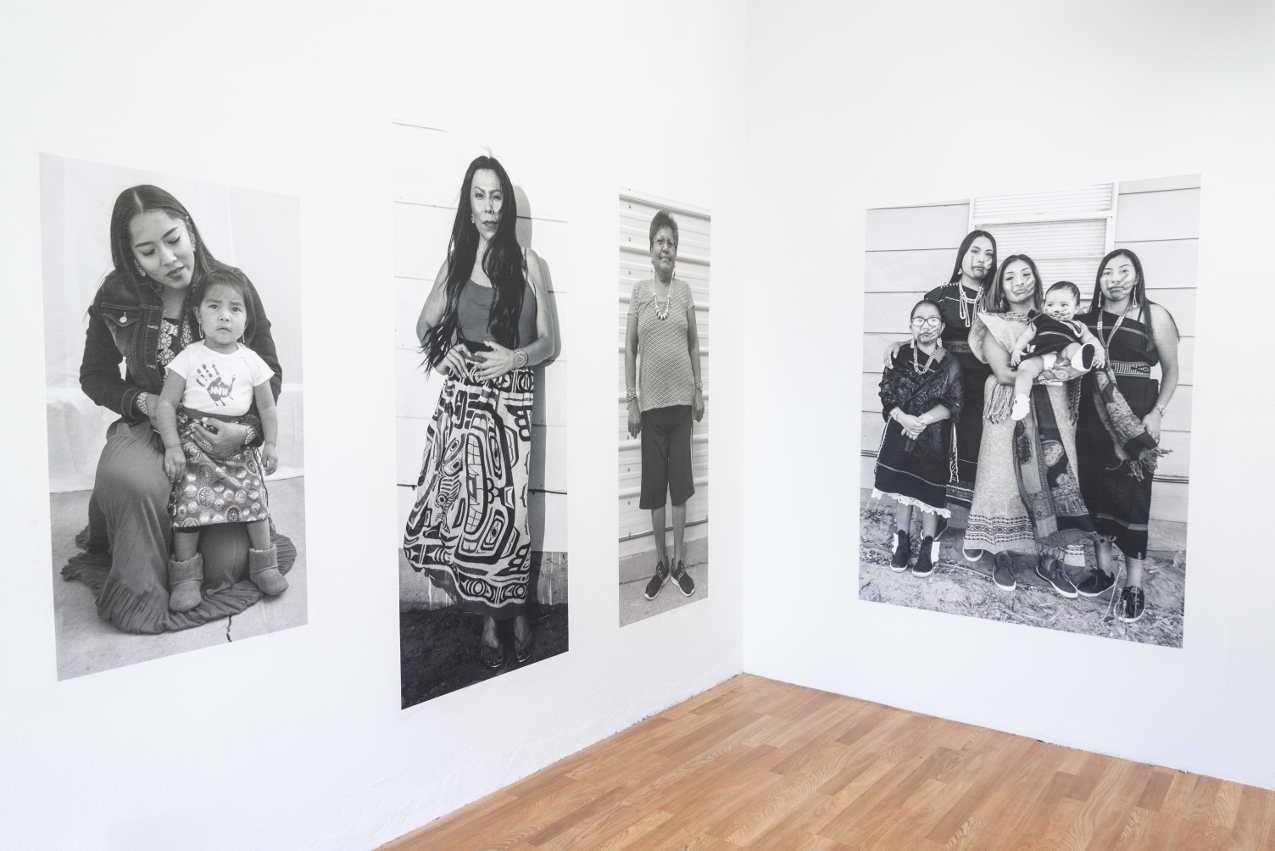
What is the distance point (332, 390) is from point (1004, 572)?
2923 millimetres

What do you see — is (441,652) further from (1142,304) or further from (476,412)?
(1142,304)

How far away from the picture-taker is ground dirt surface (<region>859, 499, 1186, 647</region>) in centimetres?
344

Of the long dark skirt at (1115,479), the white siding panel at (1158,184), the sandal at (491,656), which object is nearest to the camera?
the sandal at (491,656)

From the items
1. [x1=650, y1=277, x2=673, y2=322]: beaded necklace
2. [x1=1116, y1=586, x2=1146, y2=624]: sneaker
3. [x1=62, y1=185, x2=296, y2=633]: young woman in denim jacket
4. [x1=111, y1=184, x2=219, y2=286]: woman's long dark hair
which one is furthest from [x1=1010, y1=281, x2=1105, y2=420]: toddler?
[x1=111, y1=184, x2=219, y2=286]: woman's long dark hair

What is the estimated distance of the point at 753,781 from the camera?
328 cm

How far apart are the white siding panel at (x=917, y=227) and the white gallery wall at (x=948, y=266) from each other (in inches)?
2.5

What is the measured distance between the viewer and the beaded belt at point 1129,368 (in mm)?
3449

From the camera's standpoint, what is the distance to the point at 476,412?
3082mm

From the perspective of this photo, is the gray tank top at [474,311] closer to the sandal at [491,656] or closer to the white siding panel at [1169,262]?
the sandal at [491,656]

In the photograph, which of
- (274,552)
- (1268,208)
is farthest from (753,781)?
(1268,208)

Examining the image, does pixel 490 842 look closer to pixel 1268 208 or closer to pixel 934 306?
pixel 934 306

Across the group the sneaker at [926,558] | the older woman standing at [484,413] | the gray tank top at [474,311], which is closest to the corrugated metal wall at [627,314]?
the older woman standing at [484,413]

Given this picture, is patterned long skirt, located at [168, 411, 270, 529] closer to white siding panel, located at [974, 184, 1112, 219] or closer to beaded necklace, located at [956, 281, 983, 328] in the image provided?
beaded necklace, located at [956, 281, 983, 328]

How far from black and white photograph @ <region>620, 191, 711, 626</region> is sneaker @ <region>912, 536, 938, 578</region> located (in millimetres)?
1019
